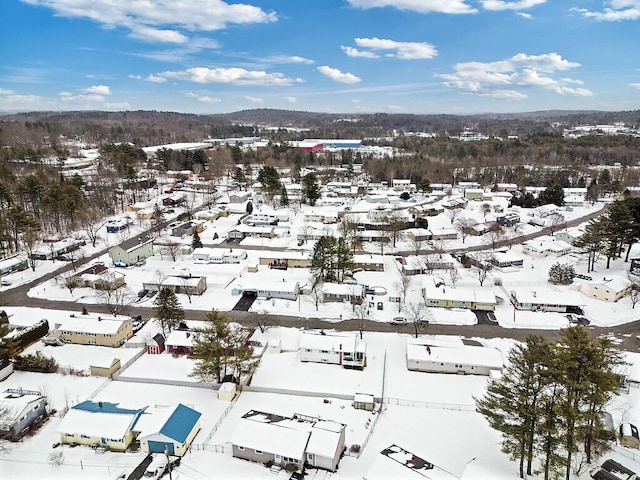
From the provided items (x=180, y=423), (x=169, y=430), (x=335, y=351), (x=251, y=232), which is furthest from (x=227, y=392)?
(x=251, y=232)

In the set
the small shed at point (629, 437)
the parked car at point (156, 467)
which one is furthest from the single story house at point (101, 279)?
the small shed at point (629, 437)

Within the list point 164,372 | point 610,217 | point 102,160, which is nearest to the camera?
point 164,372

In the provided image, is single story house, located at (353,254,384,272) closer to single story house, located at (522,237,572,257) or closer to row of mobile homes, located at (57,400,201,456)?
single story house, located at (522,237,572,257)

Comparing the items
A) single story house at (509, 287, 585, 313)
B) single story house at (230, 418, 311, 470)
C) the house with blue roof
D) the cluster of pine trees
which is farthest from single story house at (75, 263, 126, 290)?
single story house at (509, 287, 585, 313)

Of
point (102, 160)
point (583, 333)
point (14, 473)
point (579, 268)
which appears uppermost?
point (102, 160)

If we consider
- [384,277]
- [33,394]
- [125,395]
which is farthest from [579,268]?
[33,394]

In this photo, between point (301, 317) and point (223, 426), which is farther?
point (301, 317)

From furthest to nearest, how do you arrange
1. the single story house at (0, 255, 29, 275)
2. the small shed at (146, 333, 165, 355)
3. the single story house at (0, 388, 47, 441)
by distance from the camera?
the single story house at (0, 255, 29, 275) < the small shed at (146, 333, 165, 355) < the single story house at (0, 388, 47, 441)

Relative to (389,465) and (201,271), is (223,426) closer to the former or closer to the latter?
(389,465)
